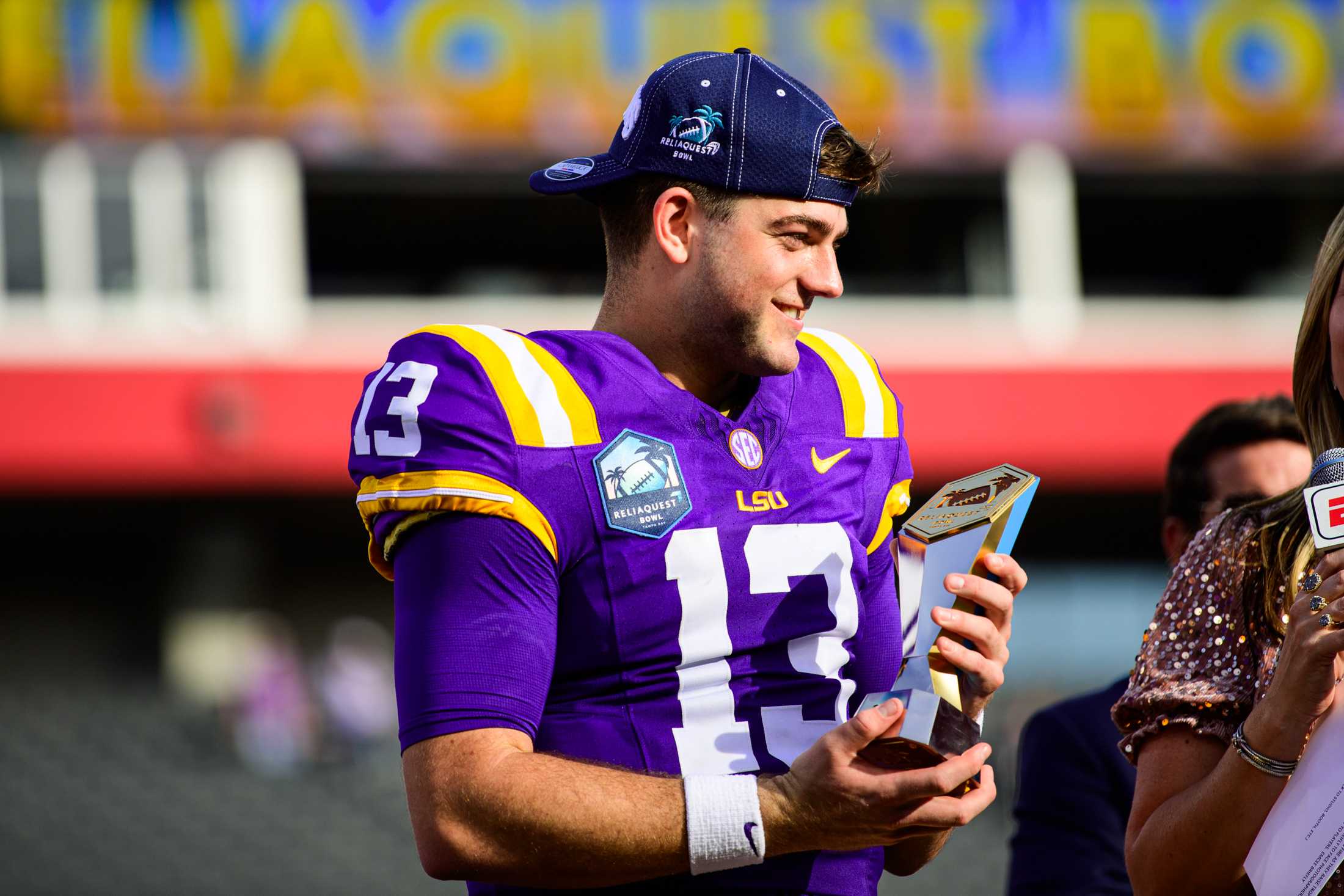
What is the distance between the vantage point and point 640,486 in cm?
198

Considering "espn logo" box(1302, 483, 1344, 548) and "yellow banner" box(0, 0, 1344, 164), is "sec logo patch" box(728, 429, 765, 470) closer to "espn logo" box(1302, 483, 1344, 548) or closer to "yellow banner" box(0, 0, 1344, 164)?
"espn logo" box(1302, 483, 1344, 548)

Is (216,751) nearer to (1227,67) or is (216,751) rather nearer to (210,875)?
(210,875)

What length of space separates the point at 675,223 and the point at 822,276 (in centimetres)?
20

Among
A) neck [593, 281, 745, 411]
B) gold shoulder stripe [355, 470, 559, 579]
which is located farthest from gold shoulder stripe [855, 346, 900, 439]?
gold shoulder stripe [355, 470, 559, 579]

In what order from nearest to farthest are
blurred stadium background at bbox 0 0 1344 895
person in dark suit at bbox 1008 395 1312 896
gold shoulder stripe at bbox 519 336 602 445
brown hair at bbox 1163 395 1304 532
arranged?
gold shoulder stripe at bbox 519 336 602 445
person in dark suit at bbox 1008 395 1312 896
brown hair at bbox 1163 395 1304 532
blurred stadium background at bbox 0 0 1344 895

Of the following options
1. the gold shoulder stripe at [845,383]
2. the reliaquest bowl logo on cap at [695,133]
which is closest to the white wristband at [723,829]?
the gold shoulder stripe at [845,383]

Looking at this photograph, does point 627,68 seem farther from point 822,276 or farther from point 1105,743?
point 822,276

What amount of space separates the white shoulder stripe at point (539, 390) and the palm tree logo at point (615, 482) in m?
0.06

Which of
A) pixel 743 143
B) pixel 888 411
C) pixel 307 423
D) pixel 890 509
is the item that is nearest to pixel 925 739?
pixel 890 509

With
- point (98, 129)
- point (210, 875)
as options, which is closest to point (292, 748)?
point (210, 875)

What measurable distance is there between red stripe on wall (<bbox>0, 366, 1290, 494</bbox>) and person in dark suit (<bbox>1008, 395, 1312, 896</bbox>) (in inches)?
442

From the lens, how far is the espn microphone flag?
1.65m

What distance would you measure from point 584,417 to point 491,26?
13752 millimetres

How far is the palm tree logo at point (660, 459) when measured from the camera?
2.00 m
